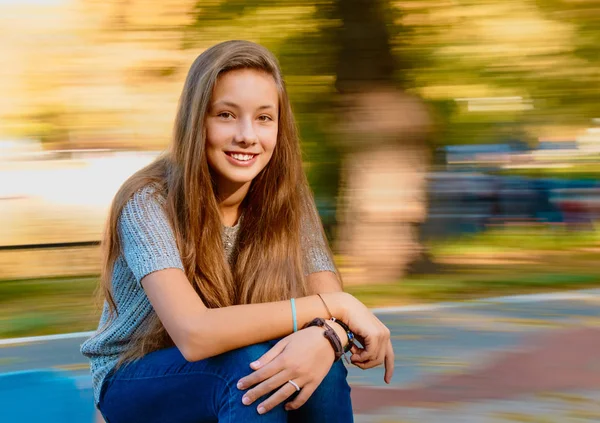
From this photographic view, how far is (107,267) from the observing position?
221 cm

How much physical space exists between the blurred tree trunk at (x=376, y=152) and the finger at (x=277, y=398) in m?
4.67

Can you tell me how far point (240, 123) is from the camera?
2.16m

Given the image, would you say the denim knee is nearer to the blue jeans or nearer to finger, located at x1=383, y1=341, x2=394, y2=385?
the blue jeans

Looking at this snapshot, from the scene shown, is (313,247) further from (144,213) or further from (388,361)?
(144,213)

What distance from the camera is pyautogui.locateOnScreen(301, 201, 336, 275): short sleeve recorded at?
7.79 ft

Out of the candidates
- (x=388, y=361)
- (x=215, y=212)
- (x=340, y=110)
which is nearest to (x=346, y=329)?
(x=388, y=361)

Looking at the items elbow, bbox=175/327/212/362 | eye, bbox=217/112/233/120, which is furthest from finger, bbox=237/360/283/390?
eye, bbox=217/112/233/120

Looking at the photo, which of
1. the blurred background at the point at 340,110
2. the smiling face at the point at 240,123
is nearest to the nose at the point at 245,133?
the smiling face at the point at 240,123

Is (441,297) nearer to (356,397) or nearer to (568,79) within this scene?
(568,79)

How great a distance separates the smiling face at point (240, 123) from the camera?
2.14m

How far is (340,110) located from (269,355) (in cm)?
467

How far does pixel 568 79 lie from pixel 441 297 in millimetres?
1908

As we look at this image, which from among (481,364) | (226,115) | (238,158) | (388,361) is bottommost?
(481,364)

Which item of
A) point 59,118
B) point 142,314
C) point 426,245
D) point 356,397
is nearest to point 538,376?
point 356,397
